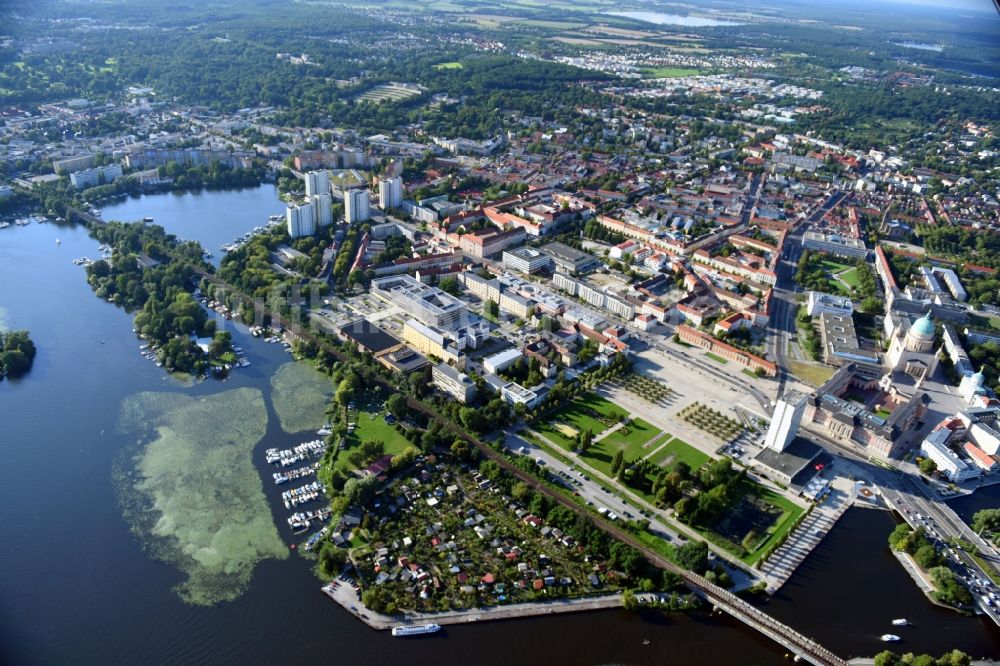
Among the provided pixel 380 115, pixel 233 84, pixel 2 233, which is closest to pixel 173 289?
pixel 2 233

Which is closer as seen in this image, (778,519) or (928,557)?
(928,557)

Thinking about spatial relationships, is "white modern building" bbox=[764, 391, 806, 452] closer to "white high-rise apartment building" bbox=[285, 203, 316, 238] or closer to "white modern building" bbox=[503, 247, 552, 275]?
"white modern building" bbox=[503, 247, 552, 275]

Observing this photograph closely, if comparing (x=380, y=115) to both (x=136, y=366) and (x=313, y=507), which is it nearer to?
(x=136, y=366)

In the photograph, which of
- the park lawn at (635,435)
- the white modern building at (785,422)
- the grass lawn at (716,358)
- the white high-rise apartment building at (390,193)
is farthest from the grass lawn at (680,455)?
the white high-rise apartment building at (390,193)

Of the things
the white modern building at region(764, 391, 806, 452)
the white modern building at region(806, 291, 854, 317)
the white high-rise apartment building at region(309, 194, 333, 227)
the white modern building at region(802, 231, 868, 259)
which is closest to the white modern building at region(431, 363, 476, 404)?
the white modern building at region(764, 391, 806, 452)

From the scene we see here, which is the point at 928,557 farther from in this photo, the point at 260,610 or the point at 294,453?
the point at 294,453

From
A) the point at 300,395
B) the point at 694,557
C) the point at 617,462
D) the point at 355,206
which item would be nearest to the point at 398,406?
the point at 300,395

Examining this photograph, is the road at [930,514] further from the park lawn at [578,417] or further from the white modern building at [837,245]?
the white modern building at [837,245]
